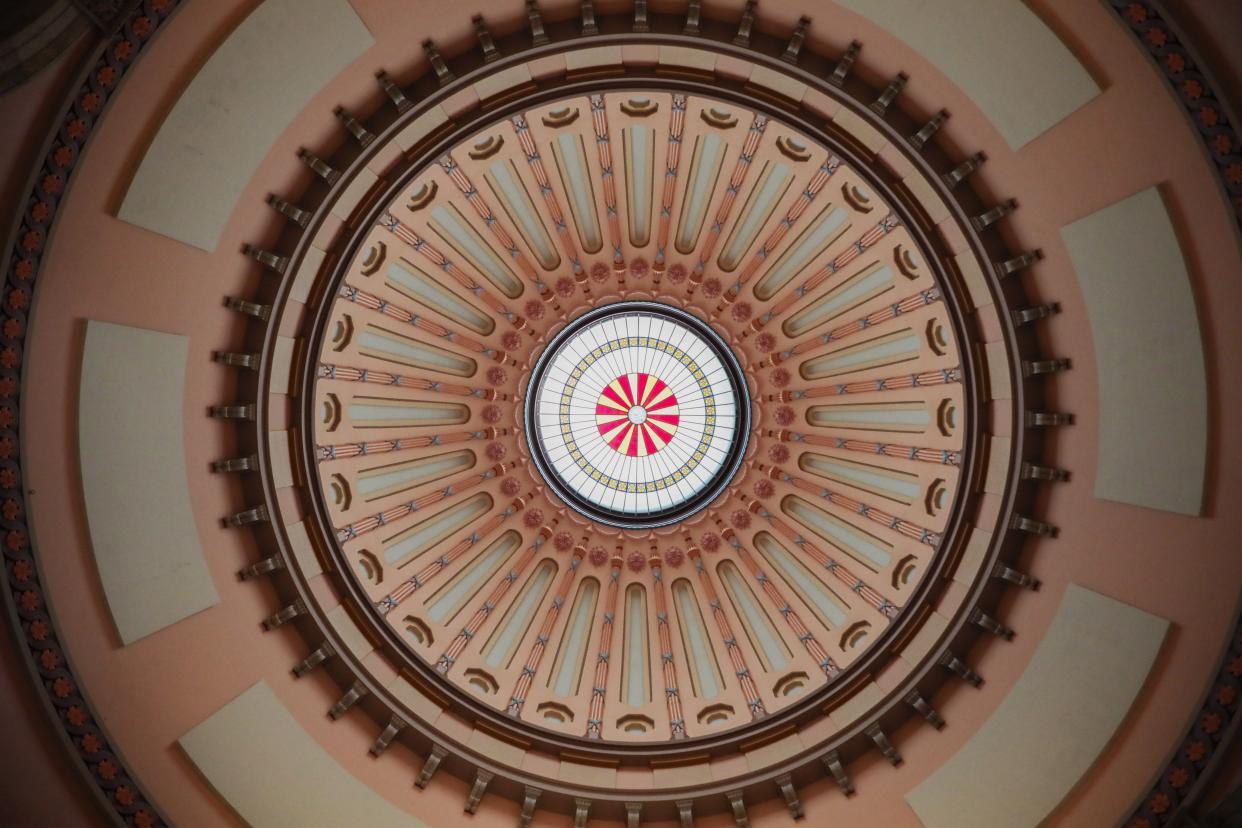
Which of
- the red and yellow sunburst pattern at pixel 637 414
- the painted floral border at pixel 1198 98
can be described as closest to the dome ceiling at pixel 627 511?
the painted floral border at pixel 1198 98

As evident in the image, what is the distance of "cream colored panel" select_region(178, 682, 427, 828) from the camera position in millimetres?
11023

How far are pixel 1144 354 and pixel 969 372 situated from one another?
111 inches

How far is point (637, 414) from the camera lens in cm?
2072

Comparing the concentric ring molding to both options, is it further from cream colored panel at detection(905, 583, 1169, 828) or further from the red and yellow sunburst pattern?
the red and yellow sunburst pattern

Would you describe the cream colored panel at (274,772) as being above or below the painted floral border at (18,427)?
below

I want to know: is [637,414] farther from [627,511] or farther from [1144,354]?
[1144,354]

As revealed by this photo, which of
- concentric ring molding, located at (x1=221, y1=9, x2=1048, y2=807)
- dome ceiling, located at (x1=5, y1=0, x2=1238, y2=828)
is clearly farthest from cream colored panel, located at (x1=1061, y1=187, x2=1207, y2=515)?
concentric ring molding, located at (x1=221, y1=9, x2=1048, y2=807)

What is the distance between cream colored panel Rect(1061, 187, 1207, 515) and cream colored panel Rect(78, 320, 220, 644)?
41.5 ft

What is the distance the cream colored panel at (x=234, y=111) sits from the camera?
32.2 feet

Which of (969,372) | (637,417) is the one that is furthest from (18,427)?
(637,417)

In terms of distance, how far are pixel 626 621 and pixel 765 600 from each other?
3.24m

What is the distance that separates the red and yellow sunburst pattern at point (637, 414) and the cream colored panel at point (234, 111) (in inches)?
443

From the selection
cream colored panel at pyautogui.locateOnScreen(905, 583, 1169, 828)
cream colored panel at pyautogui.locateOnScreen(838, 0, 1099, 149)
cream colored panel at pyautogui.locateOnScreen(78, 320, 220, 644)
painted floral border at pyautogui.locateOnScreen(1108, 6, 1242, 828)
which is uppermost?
cream colored panel at pyautogui.locateOnScreen(838, 0, 1099, 149)

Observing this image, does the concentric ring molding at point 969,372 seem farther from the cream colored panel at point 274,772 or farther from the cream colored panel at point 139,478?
the cream colored panel at point 139,478
